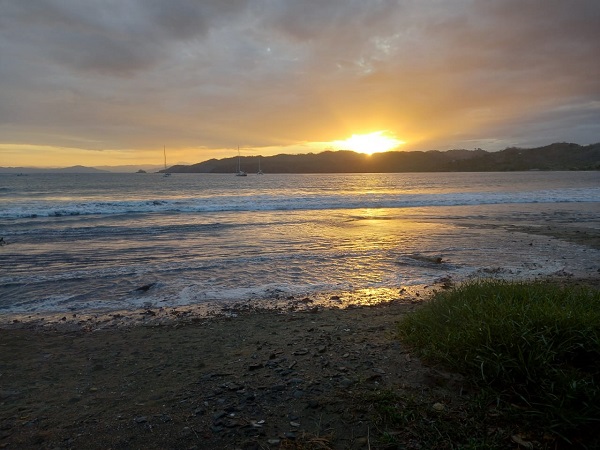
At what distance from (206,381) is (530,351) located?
3130 millimetres

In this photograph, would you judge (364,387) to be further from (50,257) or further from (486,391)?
(50,257)

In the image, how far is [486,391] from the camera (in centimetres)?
333

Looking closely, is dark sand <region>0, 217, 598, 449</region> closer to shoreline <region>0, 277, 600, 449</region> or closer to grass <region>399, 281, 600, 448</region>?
shoreline <region>0, 277, 600, 449</region>

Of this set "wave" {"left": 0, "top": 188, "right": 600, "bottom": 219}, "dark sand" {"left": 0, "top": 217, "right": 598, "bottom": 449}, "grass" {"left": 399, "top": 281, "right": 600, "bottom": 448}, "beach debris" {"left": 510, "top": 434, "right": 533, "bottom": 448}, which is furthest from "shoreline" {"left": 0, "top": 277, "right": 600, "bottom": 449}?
"wave" {"left": 0, "top": 188, "right": 600, "bottom": 219}

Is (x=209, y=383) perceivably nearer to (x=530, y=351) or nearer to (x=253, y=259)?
(x=530, y=351)

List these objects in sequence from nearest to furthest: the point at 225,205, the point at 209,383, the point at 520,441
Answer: the point at 520,441 → the point at 209,383 → the point at 225,205

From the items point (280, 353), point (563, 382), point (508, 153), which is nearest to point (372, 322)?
point (280, 353)

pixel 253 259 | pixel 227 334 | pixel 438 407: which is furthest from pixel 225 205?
pixel 438 407

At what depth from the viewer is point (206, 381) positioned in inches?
163

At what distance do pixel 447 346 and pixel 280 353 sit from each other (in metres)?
1.97

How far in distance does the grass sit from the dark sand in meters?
0.29

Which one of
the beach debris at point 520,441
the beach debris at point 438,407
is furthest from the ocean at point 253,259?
the beach debris at point 520,441

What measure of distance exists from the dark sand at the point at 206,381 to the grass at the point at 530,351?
0.94 feet

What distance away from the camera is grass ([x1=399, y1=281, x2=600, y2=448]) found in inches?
115
